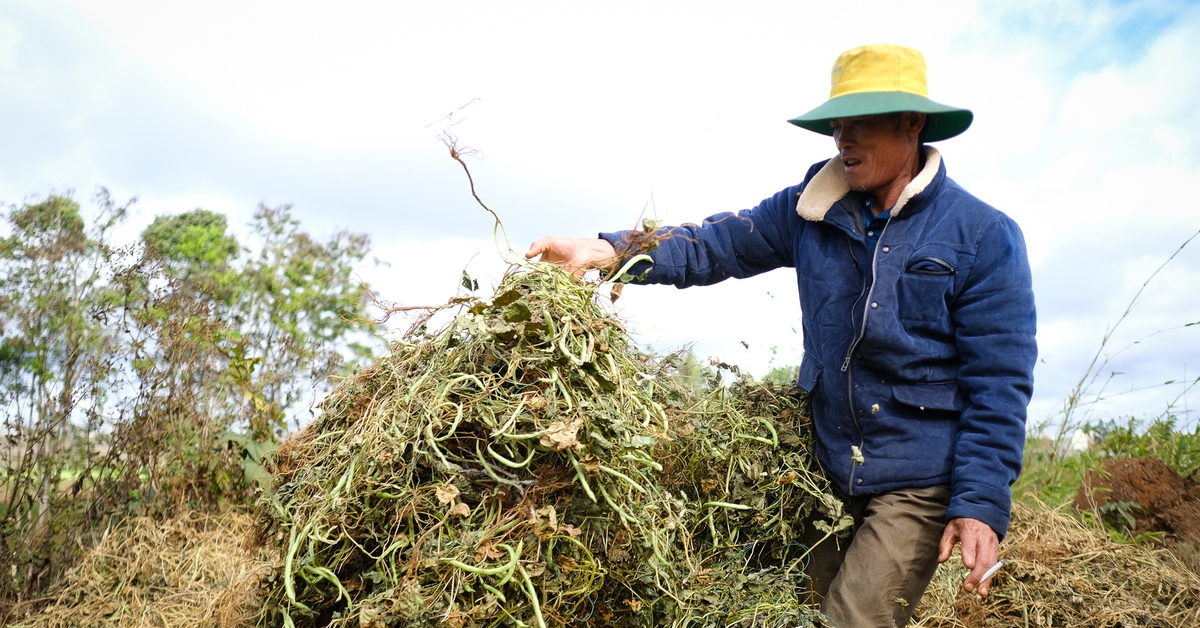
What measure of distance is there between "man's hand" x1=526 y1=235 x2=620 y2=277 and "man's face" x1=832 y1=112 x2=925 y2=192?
2.84ft

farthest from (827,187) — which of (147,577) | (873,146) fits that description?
(147,577)

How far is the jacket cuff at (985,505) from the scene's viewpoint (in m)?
2.66

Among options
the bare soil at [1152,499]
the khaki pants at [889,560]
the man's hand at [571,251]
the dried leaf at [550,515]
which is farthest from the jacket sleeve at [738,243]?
the bare soil at [1152,499]

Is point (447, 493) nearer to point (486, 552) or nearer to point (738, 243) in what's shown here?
point (486, 552)

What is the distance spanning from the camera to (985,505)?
266 cm

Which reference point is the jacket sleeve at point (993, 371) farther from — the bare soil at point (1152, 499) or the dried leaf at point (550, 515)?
the bare soil at point (1152, 499)

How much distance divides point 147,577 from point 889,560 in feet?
10.9

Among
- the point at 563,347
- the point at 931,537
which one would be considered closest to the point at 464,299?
the point at 563,347

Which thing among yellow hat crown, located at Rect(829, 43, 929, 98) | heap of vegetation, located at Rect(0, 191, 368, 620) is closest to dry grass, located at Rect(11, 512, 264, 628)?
heap of vegetation, located at Rect(0, 191, 368, 620)

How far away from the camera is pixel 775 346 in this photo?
19.9 feet

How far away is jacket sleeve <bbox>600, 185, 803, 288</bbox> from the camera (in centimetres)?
314

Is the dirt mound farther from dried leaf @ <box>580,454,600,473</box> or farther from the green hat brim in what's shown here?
dried leaf @ <box>580,454,600,473</box>

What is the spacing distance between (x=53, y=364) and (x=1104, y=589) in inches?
204

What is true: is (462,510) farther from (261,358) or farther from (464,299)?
(261,358)
